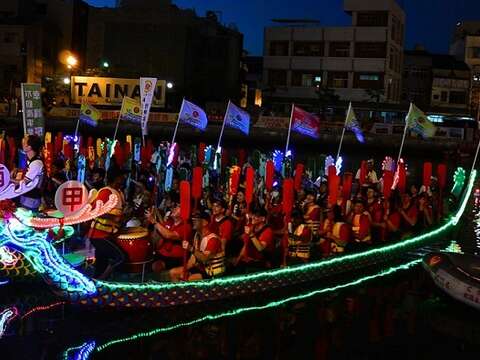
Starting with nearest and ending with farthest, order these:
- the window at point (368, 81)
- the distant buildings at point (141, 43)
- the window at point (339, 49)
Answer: the distant buildings at point (141, 43) < the window at point (368, 81) < the window at point (339, 49)

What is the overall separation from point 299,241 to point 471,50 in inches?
2806

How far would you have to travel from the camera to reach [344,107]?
217ft

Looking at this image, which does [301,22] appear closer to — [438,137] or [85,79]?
[438,137]

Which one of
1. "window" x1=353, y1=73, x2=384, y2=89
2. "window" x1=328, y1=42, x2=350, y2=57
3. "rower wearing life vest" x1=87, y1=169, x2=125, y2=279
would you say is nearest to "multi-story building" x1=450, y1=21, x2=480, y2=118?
"window" x1=353, y1=73, x2=384, y2=89

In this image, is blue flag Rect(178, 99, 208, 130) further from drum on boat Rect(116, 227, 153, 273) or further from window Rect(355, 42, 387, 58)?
window Rect(355, 42, 387, 58)

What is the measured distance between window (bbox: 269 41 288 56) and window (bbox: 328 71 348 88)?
5.55 m

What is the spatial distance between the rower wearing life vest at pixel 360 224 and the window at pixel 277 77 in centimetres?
5894

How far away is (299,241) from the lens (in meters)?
12.6

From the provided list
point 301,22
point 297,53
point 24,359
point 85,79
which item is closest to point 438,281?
point 24,359

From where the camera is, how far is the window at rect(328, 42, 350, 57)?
69250 mm

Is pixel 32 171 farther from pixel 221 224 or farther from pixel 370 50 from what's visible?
pixel 370 50

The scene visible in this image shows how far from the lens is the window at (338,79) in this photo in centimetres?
6969

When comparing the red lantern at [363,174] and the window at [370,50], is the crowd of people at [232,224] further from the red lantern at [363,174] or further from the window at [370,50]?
the window at [370,50]

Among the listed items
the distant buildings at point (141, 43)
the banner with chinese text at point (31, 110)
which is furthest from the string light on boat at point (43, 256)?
the distant buildings at point (141, 43)
